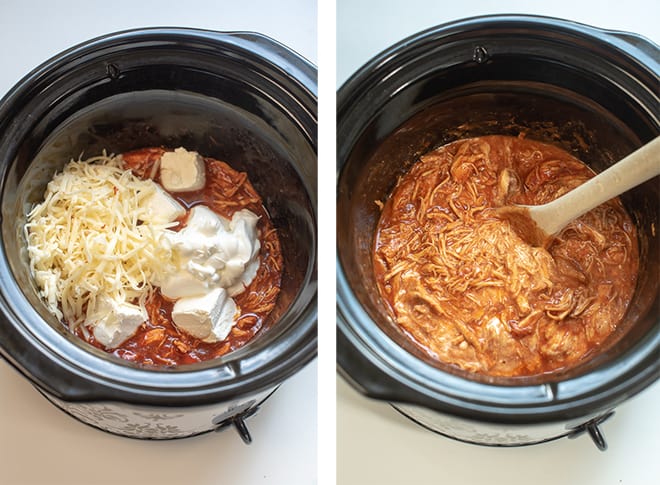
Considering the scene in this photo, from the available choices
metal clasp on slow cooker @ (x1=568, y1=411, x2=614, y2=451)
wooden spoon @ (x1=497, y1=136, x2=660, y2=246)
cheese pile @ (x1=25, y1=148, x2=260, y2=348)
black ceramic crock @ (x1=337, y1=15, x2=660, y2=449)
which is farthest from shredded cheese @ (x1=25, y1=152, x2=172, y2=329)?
Result: metal clasp on slow cooker @ (x1=568, y1=411, x2=614, y2=451)

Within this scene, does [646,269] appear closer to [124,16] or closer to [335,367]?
[335,367]

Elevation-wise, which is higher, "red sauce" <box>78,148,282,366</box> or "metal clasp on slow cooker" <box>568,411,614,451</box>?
"red sauce" <box>78,148,282,366</box>

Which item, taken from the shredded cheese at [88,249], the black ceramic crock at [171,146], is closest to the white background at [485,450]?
the black ceramic crock at [171,146]

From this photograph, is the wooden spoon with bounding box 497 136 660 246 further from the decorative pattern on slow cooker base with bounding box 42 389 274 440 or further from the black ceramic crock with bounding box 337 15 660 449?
the decorative pattern on slow cooker base with bounding box 42 389 274 440

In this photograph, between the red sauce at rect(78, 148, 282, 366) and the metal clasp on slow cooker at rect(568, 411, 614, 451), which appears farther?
the red sauce at rect(78, 148, 282, 366)

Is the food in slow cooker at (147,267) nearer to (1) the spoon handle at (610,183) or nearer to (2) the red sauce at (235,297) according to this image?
(2) the red sauce at (235,297)

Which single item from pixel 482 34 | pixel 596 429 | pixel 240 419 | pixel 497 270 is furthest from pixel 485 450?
pixel 482 34

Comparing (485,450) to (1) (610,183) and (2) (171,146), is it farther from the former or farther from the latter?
(2) (171,146)
